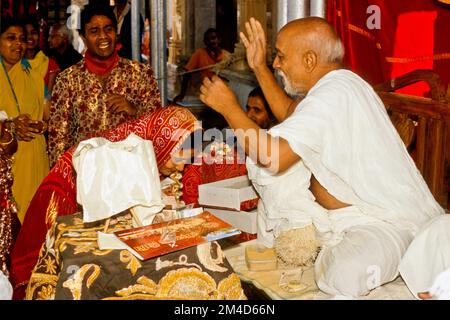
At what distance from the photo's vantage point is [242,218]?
3.30m

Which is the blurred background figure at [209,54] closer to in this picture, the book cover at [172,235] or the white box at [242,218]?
the white box at [242,218]

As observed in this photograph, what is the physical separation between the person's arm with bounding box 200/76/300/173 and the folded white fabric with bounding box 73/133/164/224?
0.40 meters

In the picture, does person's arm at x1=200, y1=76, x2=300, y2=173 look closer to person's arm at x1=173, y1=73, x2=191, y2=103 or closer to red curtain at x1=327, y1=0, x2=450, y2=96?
red curtain at x1=327, y1=0, x2=450, y2=96

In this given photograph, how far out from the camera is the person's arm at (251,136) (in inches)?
101

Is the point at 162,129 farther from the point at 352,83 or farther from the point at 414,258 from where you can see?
the point at 414,258

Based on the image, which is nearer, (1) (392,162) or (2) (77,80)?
(1) (392,162)

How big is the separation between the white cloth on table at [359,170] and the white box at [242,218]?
0.57 meters

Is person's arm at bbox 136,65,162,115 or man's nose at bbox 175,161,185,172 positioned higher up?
person's arm at bbox 136,65,162,115

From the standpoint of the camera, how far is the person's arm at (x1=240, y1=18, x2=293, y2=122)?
3201 mm

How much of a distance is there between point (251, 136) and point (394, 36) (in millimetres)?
1913

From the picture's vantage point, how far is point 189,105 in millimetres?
10352

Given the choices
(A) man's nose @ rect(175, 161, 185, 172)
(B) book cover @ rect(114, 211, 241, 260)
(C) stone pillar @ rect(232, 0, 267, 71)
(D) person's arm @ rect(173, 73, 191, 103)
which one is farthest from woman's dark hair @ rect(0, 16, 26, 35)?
(D) person's arm @ rect(173, 73, 191, 103)

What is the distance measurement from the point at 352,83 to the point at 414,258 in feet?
2.65

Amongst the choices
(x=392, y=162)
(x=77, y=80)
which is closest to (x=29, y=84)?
(x=77, y=80)
